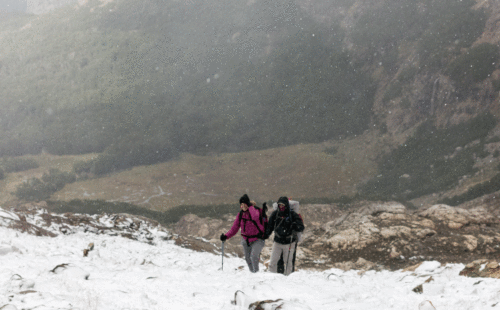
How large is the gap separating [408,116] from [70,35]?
105376 mm

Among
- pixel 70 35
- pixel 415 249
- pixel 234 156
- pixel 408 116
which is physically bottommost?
pixel 415 249

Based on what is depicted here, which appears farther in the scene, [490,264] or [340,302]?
[490,264]

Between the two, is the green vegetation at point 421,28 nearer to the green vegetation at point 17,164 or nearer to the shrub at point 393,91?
the shrub at point 393,91

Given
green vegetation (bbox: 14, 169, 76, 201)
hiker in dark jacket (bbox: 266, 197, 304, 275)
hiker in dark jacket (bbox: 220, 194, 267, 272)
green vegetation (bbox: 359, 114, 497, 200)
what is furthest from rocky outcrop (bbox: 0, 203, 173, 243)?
green vegetation (bbox: 14, 169, 76, 201)

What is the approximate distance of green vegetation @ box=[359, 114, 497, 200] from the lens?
43125 mm

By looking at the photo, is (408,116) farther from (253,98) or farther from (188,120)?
(188,120)

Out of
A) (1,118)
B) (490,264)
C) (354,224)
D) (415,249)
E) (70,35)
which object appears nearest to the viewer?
(490,264)

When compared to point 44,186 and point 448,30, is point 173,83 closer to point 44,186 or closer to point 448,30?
point 44,186

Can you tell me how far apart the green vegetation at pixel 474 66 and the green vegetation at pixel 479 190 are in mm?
25262

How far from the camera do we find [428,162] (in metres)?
48.7

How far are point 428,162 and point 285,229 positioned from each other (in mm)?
48507

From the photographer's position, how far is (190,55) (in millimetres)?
97438

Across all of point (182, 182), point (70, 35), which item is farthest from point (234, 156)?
point (70, 35)

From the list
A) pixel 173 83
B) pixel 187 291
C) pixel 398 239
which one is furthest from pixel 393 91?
pixel 187 291
